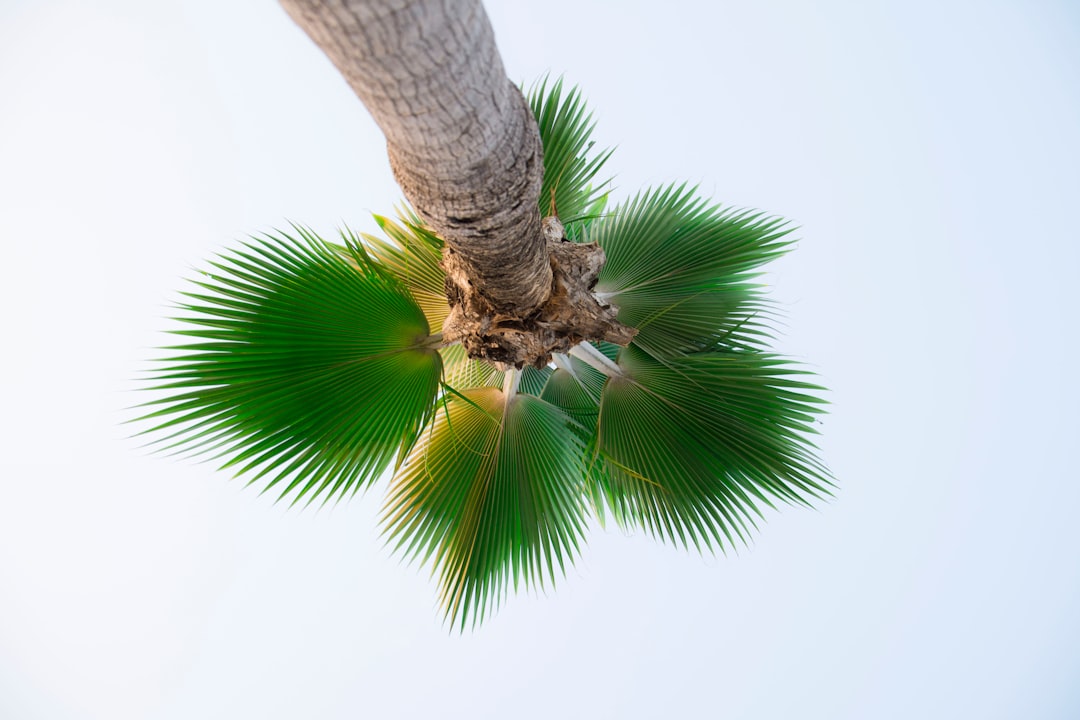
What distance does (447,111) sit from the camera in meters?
0.87

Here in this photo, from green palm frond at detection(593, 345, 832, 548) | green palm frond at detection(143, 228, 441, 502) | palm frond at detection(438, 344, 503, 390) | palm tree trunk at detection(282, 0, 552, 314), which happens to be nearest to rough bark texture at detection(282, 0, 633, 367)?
palm tree trunk at detection(282, 0, 552, 314)

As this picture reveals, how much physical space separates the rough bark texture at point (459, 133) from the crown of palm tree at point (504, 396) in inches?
18.1

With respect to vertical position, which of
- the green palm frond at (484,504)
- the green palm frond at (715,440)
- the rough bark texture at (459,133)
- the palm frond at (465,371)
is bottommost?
the green palm frond at (484,504)

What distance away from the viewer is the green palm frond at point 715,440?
6.84 ft

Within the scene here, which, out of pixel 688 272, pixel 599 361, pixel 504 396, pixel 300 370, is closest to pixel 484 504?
pixel 504 396

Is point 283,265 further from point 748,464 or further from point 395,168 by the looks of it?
point 748,464

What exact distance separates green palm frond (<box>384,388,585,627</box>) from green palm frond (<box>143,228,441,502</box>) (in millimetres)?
305

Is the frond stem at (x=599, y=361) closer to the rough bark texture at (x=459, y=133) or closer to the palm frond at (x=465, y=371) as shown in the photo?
the rough bark texture at (x=459, y=133)

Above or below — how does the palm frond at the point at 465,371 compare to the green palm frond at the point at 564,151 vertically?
below

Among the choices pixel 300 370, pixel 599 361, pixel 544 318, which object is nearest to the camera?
pixel 300 370

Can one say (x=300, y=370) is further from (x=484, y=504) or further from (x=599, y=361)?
(x=599, y=361)

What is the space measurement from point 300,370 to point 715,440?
1.57m

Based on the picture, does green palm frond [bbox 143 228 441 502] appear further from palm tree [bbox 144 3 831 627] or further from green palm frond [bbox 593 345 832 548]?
green palm frond [bbox 593 345 832 548]

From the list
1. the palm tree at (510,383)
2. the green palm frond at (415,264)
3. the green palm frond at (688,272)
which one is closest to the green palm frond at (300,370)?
the palm tree at (510,383)
